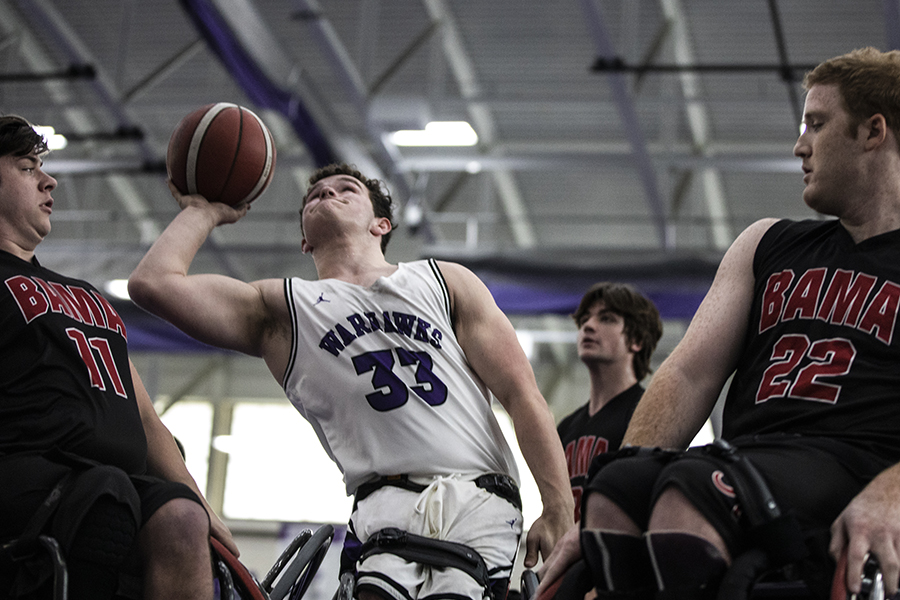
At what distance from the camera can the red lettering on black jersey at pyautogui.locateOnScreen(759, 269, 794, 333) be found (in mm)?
2271

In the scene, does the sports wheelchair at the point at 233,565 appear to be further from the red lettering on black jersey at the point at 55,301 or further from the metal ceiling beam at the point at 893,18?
the metal ceiling beam at the point at 893,18

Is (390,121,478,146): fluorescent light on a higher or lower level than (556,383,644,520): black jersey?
higher

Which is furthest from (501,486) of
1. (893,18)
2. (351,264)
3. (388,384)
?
(893,18)

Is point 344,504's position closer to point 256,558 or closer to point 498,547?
point 256,558

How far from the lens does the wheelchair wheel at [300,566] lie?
2.70 metres

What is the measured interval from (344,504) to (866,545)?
1526cm

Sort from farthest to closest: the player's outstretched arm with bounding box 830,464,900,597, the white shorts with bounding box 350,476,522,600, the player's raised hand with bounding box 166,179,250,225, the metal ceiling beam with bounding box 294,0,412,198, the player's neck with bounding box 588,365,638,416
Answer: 1. the metal ceiling beam with bounding box 294,0,412,198
2. the player's neck with bounding box 588,365,638,416
3. the player's raised hand with bounding box 166,179,250,225
4. the white shorts with bounding box 350,476,522,600
5. the player's outstretched arm with bounding box 830,464,900,597

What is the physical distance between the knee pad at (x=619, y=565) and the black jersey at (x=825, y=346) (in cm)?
46

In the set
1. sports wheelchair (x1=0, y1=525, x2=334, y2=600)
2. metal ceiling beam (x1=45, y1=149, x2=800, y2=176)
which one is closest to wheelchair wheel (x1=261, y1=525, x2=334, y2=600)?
sports wheelchair (x1=0, y1=525, x2=334, y2=600)

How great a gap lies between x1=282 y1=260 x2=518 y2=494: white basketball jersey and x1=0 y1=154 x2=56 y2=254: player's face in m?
0.79

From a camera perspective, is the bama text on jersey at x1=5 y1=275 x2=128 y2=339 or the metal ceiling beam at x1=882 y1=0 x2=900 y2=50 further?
the metal ceiling beam at x1=882 y1=0 x2=900 y2=50

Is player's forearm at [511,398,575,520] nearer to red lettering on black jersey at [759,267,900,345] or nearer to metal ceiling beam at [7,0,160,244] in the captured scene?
red lettering on black jersey at [759,267,900,345]

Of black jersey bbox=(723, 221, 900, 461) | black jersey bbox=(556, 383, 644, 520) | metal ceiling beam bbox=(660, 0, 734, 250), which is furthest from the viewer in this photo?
metal ceiling beam bbox=(660, 0, 734, 250)

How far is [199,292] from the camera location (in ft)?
9.43
